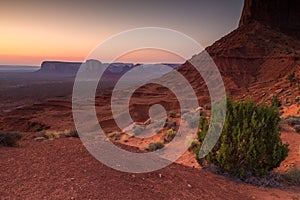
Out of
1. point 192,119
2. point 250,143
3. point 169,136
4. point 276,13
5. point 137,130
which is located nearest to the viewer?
point 250,143

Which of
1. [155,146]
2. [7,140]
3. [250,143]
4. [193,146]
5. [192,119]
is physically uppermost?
[250,143]

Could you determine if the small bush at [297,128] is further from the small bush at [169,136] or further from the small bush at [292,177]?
the small bush at [169,136]

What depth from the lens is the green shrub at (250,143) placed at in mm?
7344

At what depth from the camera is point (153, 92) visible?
1801 inches

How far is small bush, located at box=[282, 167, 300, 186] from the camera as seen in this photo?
729 cm

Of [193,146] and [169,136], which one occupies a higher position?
[193,146]

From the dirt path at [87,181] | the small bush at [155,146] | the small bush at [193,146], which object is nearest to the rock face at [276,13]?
the small bush at [193,146]

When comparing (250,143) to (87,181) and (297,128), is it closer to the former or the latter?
(87,181)

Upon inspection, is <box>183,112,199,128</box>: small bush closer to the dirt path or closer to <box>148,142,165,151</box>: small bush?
<box>148,142,165,151</box>: small bush

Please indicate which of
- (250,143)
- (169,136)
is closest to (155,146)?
(169,136)

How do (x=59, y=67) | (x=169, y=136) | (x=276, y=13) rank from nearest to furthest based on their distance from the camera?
(x=169, y=136)
(x=276, y=13)
(x=59, y=67)

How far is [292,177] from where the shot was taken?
7.39m

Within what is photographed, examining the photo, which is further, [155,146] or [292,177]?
[155,146]

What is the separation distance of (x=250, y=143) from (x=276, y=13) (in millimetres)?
55524
